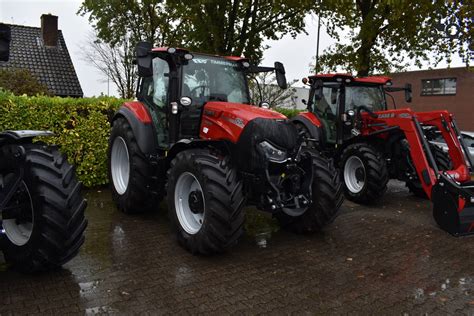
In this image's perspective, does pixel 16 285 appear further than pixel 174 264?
No

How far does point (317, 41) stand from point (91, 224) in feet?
72.4

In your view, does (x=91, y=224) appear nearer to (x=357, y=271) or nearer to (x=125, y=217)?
(x=125, y=217)

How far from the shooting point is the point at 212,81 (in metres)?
5.70

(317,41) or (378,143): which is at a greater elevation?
(317,41)

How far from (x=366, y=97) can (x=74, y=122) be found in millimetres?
5846

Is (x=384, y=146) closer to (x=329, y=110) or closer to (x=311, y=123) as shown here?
(x=329, y=110)

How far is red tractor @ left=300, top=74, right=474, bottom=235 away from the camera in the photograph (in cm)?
539

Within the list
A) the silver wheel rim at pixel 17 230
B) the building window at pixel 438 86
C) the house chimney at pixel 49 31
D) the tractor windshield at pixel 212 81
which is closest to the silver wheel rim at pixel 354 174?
the tractor windshield at pixel 212 81

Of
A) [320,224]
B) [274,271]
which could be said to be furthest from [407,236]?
[274,271]

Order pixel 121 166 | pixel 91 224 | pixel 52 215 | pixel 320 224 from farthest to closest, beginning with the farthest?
pixel 121 166
pixel 91 224
pixel 320 224
pixel 52 215

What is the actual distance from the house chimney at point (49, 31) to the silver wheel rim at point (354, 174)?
21.0m

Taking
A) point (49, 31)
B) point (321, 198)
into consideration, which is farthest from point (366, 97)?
point (49, 31)

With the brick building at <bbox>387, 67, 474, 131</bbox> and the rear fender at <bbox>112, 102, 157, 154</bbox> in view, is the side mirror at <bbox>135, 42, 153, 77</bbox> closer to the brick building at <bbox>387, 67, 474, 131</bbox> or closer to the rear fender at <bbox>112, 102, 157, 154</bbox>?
the rear fender at <bbox>112, 102, 157, 154</bbox>

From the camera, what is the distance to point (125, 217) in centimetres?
617
